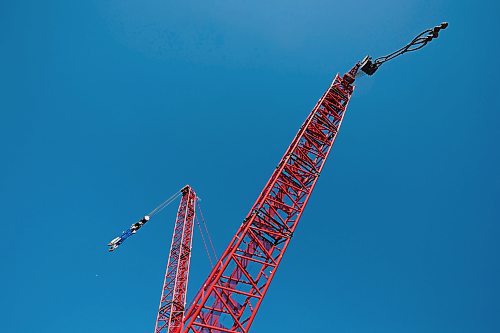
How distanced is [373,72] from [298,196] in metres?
12.1

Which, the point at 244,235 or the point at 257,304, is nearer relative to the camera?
the point at 257,304

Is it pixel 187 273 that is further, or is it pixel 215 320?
pixel 187 273

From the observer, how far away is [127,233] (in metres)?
38.9

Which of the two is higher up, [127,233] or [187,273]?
[127,233]

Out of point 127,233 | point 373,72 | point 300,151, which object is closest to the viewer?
point 300,151

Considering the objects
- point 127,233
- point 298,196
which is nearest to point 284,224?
point 298,196

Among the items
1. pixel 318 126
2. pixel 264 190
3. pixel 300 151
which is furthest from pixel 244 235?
pixel 318 126

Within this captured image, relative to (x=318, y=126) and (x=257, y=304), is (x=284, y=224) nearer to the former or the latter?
(x=257, y=304)

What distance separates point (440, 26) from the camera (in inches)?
722

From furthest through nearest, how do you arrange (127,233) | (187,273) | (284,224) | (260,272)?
(127,233) → (187,273) → (284,224) → (260,272)

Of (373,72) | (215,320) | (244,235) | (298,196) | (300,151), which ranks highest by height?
(373,72)

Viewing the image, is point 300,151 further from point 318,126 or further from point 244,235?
point 244,235

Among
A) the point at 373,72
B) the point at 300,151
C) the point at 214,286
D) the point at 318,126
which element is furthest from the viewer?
the point at 373,72

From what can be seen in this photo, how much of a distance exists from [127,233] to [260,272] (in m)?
27.7
